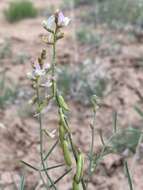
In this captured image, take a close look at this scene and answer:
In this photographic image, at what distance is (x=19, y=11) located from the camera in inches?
224

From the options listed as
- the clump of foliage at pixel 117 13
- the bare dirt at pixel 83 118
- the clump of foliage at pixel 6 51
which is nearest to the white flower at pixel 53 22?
the bare dirt at pixel 83 118

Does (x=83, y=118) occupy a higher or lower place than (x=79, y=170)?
lower

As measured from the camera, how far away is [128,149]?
9.55 feet

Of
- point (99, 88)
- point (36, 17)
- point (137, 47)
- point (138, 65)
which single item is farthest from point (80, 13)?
point (99, 88)

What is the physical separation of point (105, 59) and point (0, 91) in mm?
788

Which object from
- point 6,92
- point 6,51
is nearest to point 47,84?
point 6,92

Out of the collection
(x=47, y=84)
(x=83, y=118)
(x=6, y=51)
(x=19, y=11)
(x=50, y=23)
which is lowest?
(x=83, y=118)

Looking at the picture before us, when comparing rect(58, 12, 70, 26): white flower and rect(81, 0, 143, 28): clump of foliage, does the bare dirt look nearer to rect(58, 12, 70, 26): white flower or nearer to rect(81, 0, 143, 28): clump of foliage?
rect(81, 0, 143, 28): clump of foliage

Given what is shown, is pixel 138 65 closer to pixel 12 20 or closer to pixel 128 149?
pixel 128 149

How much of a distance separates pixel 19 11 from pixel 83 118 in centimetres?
258

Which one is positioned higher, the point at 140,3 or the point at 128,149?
the point at 140,3

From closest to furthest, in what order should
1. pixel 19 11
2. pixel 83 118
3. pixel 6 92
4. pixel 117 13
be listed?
pixel 83 118 → pixel 6 92 → pixel 117 13 → pixel 19 11

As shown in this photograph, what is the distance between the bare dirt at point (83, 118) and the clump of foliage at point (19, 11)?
0.86 metres

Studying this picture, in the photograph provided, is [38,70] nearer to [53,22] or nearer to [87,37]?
[53,22]
